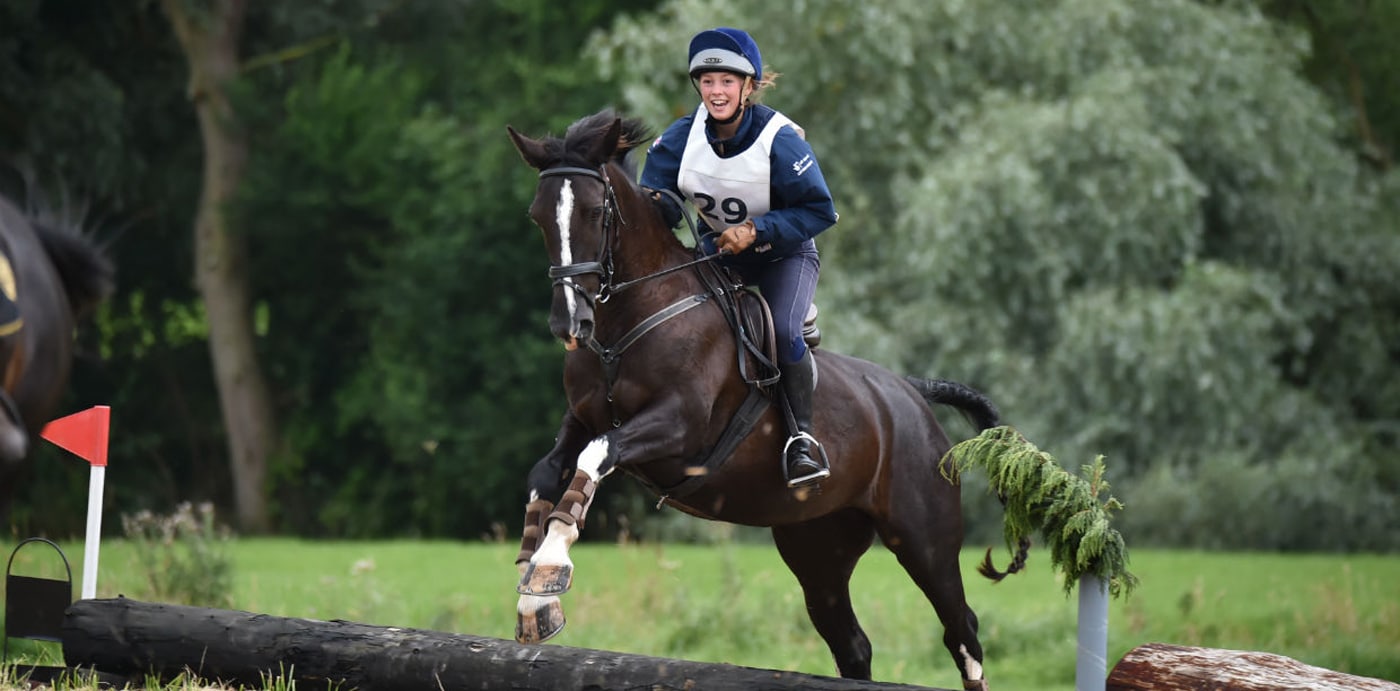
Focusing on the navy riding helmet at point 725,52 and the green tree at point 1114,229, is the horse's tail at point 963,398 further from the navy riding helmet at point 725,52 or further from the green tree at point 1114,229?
the green tree at point 1114,229

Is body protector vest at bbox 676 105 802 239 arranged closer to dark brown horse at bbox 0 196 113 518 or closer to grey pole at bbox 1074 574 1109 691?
grey pole at bbox 1074 574 1109 691

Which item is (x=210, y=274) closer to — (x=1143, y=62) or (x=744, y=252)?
(x=1143, y=62)

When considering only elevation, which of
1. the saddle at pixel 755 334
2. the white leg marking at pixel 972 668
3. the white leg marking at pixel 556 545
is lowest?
the white leg marking at pixel 972 668

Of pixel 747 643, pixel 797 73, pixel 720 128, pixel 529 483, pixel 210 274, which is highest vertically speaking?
pixel 797 73

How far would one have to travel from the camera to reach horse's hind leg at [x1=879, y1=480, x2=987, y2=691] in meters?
6.39

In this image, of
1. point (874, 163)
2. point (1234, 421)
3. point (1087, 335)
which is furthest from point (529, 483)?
point (874, 163)

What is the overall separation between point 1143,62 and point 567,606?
10.6 meters

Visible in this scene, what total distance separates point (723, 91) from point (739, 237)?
529mm

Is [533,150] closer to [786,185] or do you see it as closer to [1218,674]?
[786,185]

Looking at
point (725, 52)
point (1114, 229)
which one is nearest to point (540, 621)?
point (725, 52)

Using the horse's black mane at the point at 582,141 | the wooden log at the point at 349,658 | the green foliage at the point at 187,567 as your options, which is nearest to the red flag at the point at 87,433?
the wooden log at the point at 349,658

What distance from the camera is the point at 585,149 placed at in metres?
5.31

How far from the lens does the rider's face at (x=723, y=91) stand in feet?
18.2

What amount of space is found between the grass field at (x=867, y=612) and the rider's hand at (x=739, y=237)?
13.2 ft
